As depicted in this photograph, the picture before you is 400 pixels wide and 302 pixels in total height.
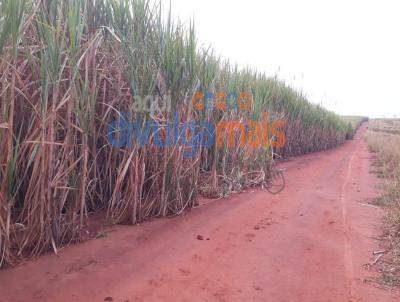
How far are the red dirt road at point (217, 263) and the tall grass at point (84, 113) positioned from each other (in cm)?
22

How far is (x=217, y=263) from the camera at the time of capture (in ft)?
8.61

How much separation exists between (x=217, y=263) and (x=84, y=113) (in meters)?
1.40

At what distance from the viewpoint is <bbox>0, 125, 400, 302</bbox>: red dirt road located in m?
2.13

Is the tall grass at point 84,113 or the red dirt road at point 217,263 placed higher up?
the tall grass at point 84,113

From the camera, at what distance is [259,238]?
3.23 metres

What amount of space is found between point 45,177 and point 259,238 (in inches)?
71.9

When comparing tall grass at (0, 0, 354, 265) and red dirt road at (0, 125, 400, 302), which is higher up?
tall grass at (0, 0, 354, 265)

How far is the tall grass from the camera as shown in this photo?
226cm

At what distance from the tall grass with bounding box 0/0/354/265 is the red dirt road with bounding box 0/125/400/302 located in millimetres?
216

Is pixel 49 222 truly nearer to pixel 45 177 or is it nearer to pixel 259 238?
pixel 45 177

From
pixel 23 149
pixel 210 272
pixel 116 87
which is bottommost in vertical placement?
pixel 210 272

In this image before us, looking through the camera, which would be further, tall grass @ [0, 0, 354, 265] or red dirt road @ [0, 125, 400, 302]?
tall grass @ [0, 0, 354, 265]

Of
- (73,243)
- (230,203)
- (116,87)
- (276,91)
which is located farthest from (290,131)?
(73,243)

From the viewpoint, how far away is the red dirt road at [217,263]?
2.13m
